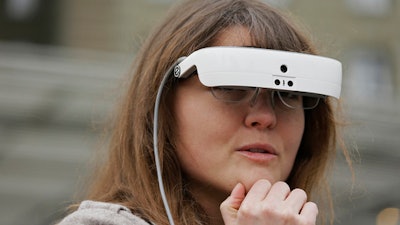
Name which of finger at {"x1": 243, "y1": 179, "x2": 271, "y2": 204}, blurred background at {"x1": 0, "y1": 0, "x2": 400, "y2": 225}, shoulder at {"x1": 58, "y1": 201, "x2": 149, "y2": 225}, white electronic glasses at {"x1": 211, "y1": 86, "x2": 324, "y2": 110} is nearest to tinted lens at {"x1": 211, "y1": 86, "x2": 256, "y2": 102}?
white electronic glasses at {"x1": 211, "y1": 86, "x2": 324, "y2": 110}

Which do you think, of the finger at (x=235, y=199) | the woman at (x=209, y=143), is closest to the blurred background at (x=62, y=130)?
the woman at (x=209, y=143)

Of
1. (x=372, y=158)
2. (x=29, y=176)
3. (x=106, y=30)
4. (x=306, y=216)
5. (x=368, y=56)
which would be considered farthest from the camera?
(x=368, y=56)

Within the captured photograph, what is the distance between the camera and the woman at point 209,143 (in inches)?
52.7

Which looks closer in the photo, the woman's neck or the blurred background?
the woman's neck

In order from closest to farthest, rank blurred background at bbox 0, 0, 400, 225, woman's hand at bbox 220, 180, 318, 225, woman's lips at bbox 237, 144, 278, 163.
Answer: woman's hand at bbox 220, 180, 318, 225, woman's lips at bbox 237, 144, 278, 163, blurred background at bbox 0, 0, 400, 225

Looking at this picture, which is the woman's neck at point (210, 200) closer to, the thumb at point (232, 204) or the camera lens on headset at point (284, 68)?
the thumb at point (232, 204)

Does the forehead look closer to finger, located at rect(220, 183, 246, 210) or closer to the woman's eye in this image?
the woman's eye

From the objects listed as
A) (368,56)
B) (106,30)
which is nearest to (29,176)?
(106,30)

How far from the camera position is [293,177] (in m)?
1.61

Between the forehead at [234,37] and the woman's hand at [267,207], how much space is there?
0.26 metres

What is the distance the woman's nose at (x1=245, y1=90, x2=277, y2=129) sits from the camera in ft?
4.53

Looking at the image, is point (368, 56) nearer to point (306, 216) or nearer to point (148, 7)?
point (148, 7)

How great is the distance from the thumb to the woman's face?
2 centimetres

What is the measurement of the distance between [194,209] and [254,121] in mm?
199
